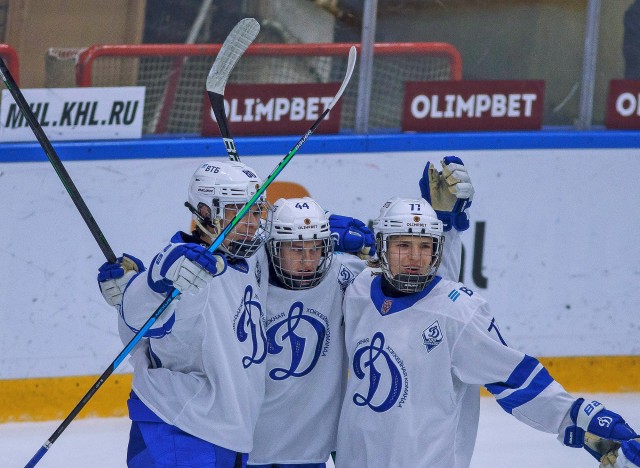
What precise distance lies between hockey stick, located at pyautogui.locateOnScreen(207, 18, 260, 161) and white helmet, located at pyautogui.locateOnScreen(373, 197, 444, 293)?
0.76m

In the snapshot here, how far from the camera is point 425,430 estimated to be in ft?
10.5

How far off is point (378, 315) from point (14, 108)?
216cm

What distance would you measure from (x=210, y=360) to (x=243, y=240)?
0.97ft

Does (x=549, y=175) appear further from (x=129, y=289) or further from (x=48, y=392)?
(x=129, y=289)

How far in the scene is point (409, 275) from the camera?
319cm

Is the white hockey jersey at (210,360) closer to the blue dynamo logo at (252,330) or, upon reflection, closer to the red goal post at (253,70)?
the blue dynamo logo at (252,330)

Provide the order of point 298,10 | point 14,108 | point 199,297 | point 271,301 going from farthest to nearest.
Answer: point 298,10, point 14,108, point 271,301, point 199,297

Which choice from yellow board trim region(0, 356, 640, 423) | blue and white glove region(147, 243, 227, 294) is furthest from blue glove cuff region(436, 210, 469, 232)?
yellow board trim region(0, 356, 640, 423)

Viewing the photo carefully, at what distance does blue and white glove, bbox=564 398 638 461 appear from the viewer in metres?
3.01

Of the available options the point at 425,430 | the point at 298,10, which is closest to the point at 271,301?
the point at 425,430

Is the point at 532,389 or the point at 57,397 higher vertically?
the point at 532,389

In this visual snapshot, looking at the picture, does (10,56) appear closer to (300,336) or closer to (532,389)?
(300,336)

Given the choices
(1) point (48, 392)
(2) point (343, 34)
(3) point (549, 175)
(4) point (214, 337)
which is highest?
(2) point (343, 34)

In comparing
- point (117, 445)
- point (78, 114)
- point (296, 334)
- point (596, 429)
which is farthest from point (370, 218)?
point (596, 429)
